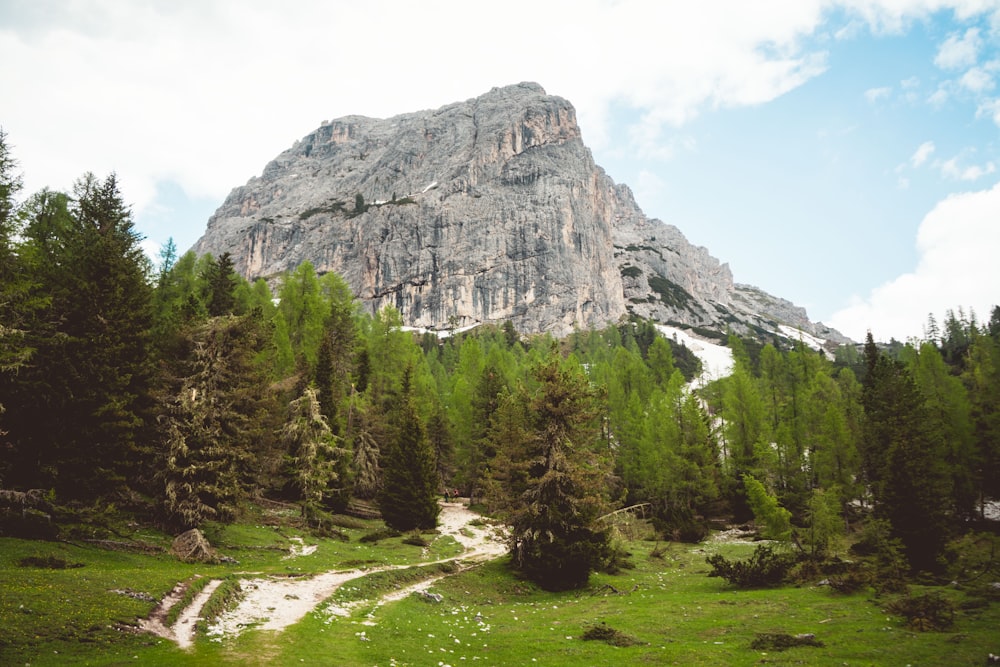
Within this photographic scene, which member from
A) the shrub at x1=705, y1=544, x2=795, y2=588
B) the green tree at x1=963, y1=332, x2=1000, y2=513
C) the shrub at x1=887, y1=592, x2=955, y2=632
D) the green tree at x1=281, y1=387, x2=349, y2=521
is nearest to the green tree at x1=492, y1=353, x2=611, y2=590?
the shrub at x1=705, y1=544, x2=795, y2=588

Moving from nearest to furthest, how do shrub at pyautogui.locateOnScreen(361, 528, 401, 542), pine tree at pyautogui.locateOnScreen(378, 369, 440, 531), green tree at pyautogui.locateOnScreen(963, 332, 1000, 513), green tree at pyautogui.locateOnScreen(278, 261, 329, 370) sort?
shrub at pyautogui.locateOnScreen(361, 528, 401, 542)
pine tree at pyautogui.locateOnScreen(378, 369, 440, 531)
green tree at pyautogui.locateOnScreen(963, 332, 1000, 513)
green tree at pyautogui.locateOnScreen(278, 261, 329, 370)

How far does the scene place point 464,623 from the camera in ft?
68.0

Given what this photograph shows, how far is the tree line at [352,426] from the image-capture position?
79.8 feet

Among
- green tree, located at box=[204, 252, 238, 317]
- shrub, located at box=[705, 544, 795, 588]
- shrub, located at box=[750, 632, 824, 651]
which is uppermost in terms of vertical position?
green tree, located at box=[204, 252, 238, 317]

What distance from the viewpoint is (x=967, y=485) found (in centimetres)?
4534

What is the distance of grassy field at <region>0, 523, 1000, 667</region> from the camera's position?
43.3 ft

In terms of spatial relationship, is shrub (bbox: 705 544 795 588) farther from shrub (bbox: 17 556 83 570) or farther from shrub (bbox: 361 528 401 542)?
shrub (bbox: 17 556 83 570)

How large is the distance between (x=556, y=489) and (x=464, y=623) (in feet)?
32.6

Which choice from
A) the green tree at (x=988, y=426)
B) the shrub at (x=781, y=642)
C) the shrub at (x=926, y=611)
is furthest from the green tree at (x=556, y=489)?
the green tree at (x=988, y=426)

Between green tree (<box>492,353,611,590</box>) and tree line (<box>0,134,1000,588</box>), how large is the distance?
126 millimetres

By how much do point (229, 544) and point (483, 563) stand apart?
47.2 ft

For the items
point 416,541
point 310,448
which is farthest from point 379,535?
point 310,448

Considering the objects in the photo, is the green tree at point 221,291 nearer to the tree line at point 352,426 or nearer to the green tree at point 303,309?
the tree line at point 352,426

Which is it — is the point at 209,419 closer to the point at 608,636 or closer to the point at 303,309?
the point at 608,636
